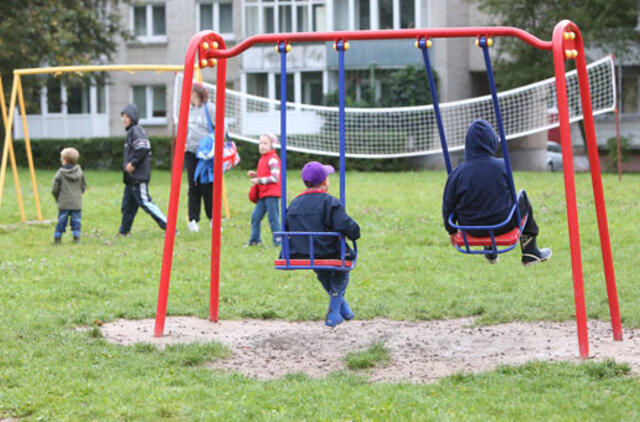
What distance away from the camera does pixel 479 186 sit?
743 centimetres

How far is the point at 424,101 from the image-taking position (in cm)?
3247

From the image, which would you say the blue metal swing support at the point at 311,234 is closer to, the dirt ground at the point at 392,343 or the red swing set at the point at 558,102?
the red swing set at the point at 558,102

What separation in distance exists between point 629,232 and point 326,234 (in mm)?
7358

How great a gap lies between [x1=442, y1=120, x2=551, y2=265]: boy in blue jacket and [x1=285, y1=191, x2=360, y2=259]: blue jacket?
0.89m

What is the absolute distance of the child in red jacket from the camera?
12.1 m

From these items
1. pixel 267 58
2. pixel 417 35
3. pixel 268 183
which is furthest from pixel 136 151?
pixel 267 58

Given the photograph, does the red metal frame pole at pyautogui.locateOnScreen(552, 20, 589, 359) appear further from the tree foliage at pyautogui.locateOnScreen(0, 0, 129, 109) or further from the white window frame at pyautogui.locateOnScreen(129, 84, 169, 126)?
the white window frame at pyautogui.locateOnScreen(129, 84, 169, 126)

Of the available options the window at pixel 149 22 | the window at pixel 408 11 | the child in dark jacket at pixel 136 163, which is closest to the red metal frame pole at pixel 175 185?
the child in dark jacket at pixel 136 163

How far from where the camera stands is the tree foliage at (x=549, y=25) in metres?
28.2

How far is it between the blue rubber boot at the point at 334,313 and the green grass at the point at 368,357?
453 mm

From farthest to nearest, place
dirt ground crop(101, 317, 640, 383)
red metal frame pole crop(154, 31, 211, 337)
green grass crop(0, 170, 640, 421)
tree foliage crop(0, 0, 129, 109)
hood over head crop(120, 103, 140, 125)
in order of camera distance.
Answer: tree foliage crop(0, 0, 129, 109)
hood over head crop(120, 103, 140, 125)
red metal frame pole crop(154, 31, 211, 337)
dirt ground crop(101, 317, 640, 383)
green grass crop(0, 170, 640, 421)

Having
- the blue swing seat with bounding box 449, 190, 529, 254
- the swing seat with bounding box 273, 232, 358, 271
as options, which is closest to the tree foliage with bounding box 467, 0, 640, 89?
the blue swing seat with bounding box 449, 190, 529, 254

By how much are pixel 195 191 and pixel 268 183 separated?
2088mm

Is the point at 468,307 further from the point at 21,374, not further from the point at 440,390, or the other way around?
the point at 21,374
